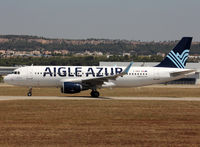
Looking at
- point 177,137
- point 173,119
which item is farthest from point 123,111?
point 177,137

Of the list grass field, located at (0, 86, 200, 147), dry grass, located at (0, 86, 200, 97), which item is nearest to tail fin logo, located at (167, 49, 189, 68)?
dry grass, located at (0, 86, 200, 97)

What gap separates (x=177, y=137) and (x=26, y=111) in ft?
48.1

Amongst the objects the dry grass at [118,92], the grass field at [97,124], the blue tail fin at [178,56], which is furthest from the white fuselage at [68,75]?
the grass field at [97,124]

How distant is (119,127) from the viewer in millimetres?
27406

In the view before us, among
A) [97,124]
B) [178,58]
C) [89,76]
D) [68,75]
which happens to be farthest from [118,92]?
[97,124]

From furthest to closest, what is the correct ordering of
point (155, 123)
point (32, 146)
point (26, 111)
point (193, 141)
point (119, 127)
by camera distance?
point (26, 111)
point (155, 123)
point (119, 127)
point (193, 141)
point (32, 146)

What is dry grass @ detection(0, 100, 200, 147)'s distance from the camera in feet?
75.2

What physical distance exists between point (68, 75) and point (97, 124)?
2436 centimetres

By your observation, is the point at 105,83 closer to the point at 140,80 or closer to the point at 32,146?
the point at 140,80

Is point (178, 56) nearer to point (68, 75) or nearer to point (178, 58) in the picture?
point (178, 58)

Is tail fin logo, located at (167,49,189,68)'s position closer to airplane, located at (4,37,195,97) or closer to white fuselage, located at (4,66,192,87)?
airplane, located at (4,37,195,97)

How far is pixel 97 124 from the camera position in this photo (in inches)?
1128

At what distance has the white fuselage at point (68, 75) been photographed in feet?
172

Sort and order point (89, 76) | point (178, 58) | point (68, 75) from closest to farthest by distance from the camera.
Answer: point (68, 75) < point (89, 76) < point (178, 58)
